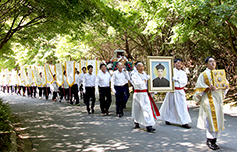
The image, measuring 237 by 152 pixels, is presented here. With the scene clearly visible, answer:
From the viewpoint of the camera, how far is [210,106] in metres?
5.46

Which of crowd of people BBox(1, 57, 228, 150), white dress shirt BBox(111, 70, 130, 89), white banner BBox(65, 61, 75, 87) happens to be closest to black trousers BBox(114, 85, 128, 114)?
crowd of people BBox(1, 57, 228, 150)

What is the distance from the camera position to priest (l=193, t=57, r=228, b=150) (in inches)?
210

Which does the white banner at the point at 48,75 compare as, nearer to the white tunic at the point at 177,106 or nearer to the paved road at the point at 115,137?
the paved road at the point at 115,137

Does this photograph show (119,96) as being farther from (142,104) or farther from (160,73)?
(160,73)

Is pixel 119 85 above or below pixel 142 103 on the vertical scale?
above

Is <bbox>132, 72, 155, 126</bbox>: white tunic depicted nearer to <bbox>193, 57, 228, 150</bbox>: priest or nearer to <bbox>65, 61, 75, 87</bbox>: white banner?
<bbox>193, 57, 228, 150</bbox>: priest

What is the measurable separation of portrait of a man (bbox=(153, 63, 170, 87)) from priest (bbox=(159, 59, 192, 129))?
1.49 feet

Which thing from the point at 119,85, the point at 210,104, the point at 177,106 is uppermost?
the point at 119,85

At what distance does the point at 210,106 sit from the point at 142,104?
87.6 inches

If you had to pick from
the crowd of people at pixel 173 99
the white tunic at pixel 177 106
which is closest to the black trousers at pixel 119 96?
the crowd of people at pixel 173 99

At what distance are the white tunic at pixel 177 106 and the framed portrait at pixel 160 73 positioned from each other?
58cm

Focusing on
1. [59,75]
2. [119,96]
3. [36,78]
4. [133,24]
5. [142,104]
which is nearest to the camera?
[142,104]

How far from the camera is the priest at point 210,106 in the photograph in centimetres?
533

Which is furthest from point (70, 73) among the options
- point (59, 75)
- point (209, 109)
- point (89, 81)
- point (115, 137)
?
point (209, 109)
